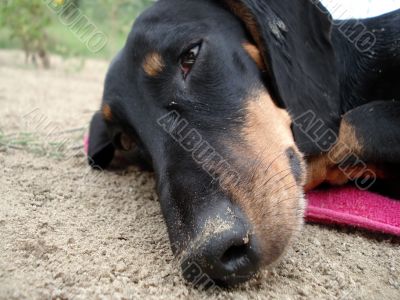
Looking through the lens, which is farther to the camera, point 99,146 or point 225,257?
point 99,146

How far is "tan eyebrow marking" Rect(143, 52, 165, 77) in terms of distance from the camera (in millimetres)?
2348

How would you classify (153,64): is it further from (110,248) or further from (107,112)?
(110,248)

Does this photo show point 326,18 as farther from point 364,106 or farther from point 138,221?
point 138,221

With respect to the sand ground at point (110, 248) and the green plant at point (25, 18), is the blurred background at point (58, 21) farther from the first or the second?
the sand ground at point (110, 248)

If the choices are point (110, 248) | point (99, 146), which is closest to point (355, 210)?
point (110, 248)

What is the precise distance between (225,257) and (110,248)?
656 mm

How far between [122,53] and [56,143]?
4.31 ft

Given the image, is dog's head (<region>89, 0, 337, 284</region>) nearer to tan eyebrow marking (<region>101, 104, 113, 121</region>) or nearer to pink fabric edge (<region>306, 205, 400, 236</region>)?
tan eyebrow marking (<region>101, 104, 113, 121</region>)

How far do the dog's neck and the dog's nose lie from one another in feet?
4.92

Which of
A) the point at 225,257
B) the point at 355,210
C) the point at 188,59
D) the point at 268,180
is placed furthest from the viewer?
the point at 355,210

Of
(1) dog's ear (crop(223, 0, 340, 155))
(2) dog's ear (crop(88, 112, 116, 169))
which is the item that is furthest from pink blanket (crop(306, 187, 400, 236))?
(2) dog's ear (crop(88, 112, 116, 169))

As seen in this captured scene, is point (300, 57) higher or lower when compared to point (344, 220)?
higher

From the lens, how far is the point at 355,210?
2469mm

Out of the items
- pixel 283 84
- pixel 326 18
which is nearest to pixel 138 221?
pixel 283 84
